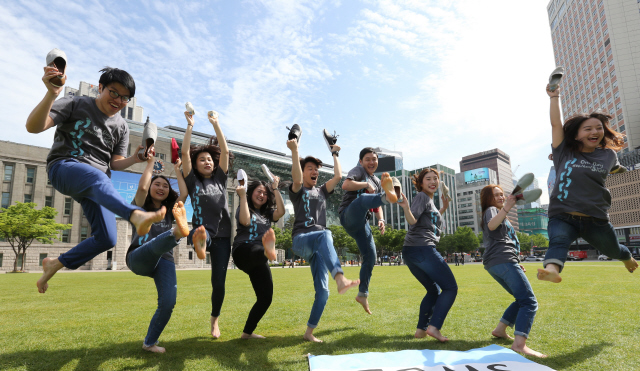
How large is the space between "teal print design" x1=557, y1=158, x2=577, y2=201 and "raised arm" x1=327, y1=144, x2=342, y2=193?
2.81 m

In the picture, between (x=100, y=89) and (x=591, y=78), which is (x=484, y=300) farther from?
(x=591, y=78)

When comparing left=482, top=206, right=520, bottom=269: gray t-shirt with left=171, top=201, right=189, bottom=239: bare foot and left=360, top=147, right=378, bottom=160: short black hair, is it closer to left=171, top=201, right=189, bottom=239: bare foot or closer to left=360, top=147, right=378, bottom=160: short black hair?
left=360, top=147, right=378, bottom=160: short black hair

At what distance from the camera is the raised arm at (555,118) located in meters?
4.32

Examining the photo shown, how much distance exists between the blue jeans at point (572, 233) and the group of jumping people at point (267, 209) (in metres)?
0.01

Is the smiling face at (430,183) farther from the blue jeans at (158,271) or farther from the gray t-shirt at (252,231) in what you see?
the blue jeans at (158,271)

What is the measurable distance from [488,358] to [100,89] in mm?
5340

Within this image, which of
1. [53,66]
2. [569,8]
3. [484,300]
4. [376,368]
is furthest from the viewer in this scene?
[569,8]

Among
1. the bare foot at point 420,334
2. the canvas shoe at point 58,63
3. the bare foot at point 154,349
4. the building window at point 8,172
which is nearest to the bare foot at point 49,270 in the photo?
the bare foot at point 154,349

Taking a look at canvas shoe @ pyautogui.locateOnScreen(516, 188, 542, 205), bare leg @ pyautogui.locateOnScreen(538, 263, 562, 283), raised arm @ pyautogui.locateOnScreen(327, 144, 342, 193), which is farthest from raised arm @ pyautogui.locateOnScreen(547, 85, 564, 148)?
raised arm @ pyautogui.locateOnScreen(327, 144, 342, 193)

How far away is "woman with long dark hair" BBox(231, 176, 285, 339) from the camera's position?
4969 millimetres

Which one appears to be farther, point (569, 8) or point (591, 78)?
point (569, 8)

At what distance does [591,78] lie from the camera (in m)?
82.8

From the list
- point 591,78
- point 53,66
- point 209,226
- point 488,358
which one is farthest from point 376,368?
point 591,78

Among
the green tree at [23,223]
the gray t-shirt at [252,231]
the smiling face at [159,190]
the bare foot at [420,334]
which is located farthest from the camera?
the green tree at [23,223]
